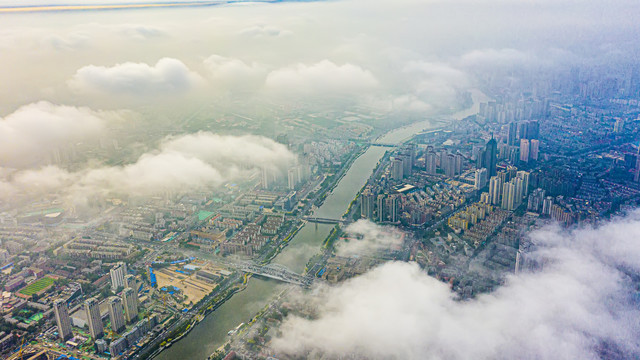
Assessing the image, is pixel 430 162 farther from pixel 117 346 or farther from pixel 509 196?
pixel 117 346

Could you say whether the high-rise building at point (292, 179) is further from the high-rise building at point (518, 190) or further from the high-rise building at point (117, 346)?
the high-rise building at point (117, 346)

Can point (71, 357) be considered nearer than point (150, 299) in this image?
Yes

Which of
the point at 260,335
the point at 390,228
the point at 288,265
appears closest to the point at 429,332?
the point at 260,335

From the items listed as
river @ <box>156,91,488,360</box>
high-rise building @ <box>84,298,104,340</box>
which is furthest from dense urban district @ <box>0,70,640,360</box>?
river @ <box>156,91,488,360</box>

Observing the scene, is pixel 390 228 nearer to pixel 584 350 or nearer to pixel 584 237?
pixel 584 237

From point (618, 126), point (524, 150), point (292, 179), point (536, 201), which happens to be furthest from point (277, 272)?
point (618, 126)

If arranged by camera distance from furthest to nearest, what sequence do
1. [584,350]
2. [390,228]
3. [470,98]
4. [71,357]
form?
[470,98] → [390,228] → [71,357] → [584,350]

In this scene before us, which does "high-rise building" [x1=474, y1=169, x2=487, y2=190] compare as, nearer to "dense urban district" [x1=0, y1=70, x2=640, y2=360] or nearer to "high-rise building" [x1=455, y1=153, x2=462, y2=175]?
"dense urban district" [x1=0, y1=70, x2=640, y2=360]
